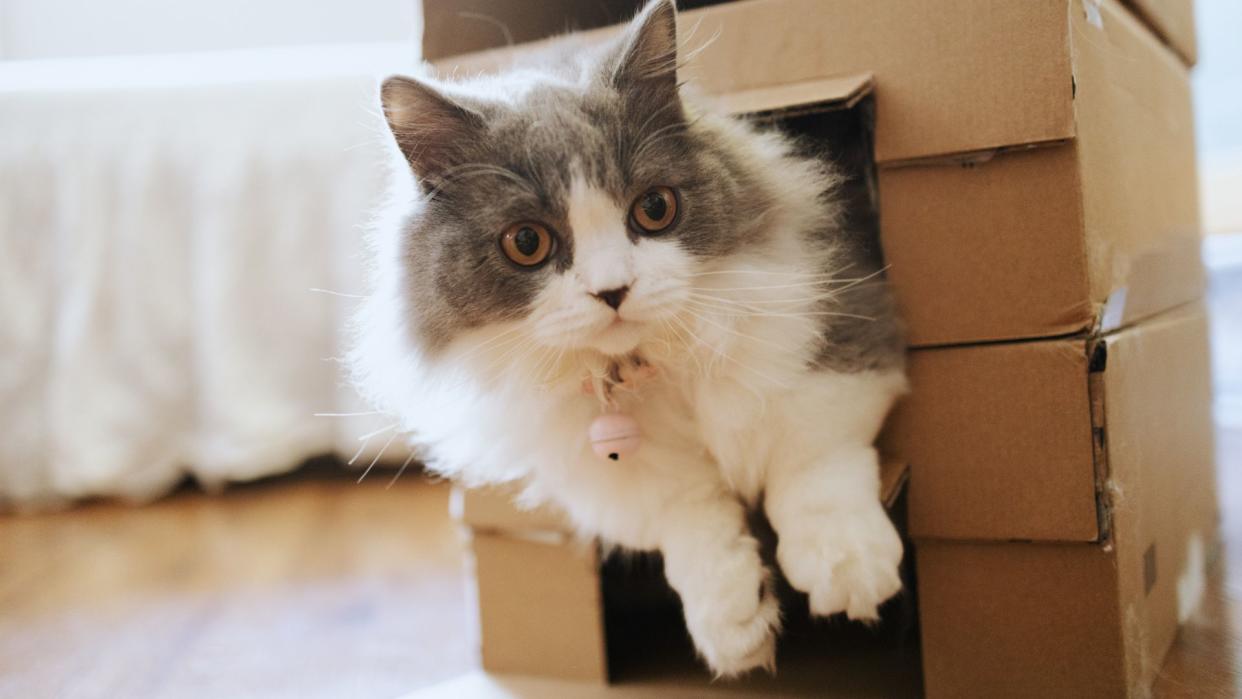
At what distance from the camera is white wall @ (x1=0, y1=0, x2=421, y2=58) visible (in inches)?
101

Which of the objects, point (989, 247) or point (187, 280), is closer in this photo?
point (989, 247)

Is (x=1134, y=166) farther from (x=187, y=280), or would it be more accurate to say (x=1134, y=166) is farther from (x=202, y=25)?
(x=202, y=25)

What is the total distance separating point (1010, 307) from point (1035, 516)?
0.23 metres

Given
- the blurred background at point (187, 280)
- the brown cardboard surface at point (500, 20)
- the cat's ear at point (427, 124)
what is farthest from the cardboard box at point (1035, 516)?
the blurred background at point (187, 280)

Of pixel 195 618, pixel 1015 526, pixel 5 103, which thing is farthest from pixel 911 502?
pixel 5 103

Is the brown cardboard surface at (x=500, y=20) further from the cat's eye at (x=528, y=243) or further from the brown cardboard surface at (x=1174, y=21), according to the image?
the brown cardboard surface at (x=1174, y=21)

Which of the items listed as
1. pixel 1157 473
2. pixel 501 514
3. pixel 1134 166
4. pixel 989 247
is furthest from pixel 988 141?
pixel 501 514

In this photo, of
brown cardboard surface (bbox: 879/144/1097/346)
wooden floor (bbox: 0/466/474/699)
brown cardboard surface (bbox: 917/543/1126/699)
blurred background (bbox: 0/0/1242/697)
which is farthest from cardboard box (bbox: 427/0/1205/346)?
blurred background (bbox: 0/0/1242/697)

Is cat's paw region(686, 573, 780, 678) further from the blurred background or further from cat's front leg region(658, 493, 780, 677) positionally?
the blurred background

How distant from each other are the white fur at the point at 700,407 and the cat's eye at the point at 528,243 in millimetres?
33

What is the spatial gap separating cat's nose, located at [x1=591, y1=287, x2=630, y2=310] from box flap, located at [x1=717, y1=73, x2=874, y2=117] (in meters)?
0.33

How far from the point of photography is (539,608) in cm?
120

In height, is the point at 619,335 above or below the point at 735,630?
above

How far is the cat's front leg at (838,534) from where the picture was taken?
871mm
